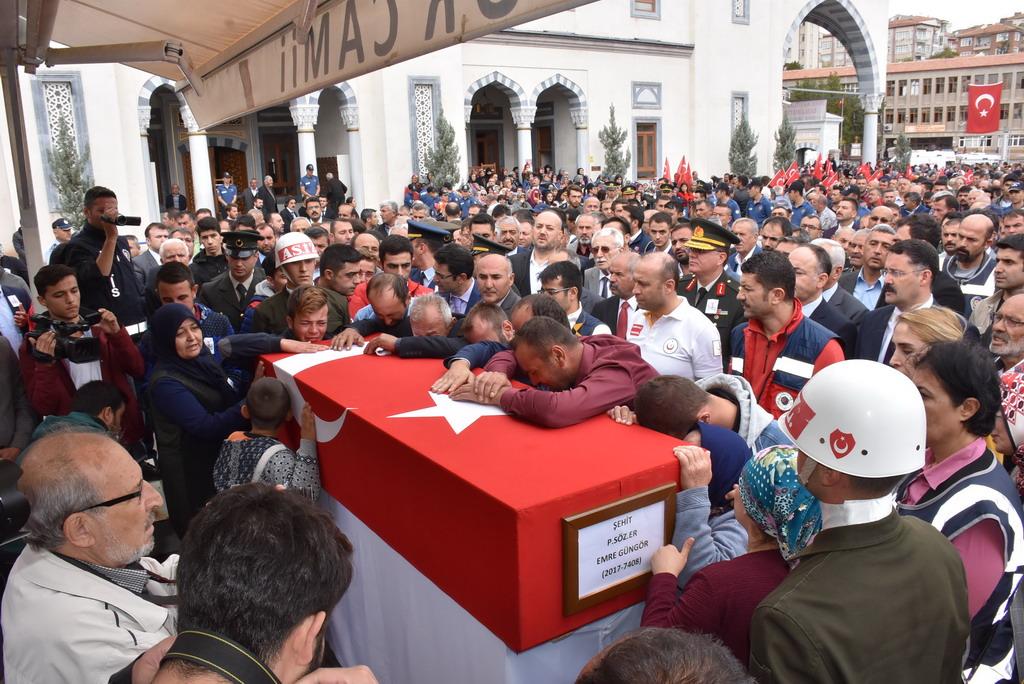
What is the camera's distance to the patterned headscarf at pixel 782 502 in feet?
5.04

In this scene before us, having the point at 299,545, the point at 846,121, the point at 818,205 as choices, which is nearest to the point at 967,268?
the point at 299,545

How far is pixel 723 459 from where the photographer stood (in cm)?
200

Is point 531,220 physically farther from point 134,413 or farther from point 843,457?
point 843,457

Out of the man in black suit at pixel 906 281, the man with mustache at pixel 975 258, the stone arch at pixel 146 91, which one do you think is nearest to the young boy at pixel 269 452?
the man in black suit at pixel 906 281

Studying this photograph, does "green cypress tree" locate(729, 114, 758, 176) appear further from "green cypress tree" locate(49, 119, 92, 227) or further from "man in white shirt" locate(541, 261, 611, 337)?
"man in white shirt" locate(541, 261, 611, 337)

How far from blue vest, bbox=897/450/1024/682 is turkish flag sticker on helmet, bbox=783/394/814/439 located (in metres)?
0.49

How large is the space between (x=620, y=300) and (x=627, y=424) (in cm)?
272

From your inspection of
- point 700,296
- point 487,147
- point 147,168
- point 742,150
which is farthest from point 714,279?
point 742,150

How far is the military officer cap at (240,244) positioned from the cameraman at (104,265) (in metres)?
0.64

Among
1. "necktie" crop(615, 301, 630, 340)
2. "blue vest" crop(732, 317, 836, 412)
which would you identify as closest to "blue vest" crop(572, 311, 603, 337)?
"necktie" crop(615, 301, 630, 340)

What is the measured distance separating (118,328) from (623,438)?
318cm

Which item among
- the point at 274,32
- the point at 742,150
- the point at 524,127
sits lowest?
the point at 274,32

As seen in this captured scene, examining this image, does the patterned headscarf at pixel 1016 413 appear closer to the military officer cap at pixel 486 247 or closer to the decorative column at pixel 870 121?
the military officer cap at pixel 486 247

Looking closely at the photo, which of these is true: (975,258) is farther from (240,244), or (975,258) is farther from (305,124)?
(305,124)
